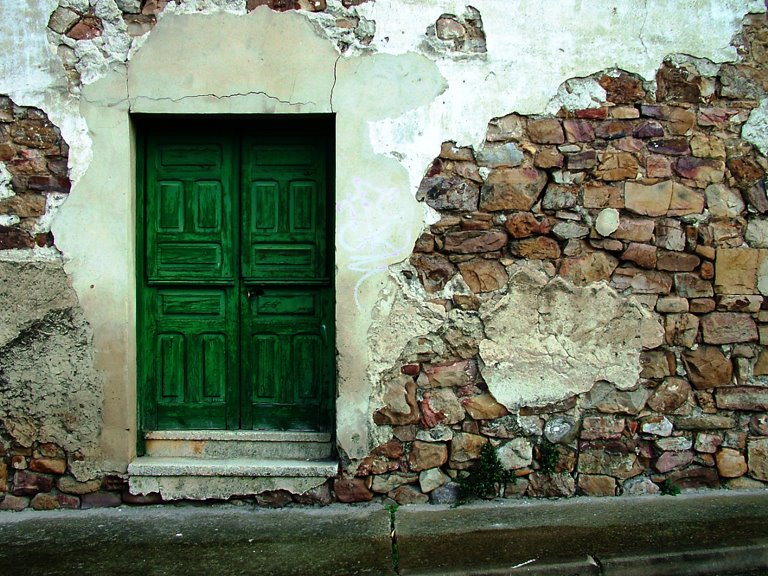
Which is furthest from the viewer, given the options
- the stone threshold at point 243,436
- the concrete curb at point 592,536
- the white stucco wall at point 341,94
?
the stone threshold at point 243,436

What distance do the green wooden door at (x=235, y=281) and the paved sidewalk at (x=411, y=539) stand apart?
0.62 m

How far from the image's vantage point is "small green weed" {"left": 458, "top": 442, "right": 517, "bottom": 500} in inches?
153

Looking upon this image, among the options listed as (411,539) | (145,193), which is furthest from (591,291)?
(145,193)

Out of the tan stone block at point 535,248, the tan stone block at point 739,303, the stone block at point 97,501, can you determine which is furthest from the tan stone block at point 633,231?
the stone block at point 97,501

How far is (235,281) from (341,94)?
1.22 meters

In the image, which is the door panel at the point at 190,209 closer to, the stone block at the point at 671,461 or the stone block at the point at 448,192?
the stone block at the point at 448,192

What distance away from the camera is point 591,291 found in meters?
3.94

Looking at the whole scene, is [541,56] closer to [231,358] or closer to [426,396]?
[426,396]

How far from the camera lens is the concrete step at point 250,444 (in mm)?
4062

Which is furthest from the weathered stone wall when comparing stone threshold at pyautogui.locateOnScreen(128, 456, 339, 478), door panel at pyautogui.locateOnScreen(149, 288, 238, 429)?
door panel at pyautogui.locateOnScreen(149, 288, 238, 429)

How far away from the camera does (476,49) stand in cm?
388

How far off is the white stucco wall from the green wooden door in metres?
0.24

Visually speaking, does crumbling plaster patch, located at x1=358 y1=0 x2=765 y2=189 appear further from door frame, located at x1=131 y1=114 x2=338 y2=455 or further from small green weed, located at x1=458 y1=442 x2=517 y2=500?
small green weed, located at x1=458 y1=442 x2=517 y2=500

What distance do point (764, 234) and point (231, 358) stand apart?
3.13 metres
